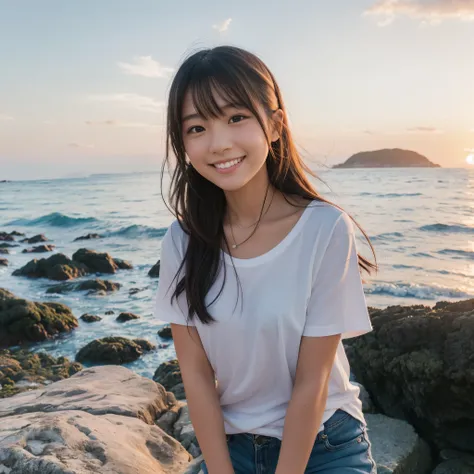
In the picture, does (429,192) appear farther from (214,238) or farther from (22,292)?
(214,238)

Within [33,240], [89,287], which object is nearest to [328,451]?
[89,287]

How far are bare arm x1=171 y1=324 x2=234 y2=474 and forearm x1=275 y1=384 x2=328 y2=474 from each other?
0.26 m

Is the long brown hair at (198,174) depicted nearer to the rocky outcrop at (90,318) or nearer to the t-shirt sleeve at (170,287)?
the t-shirt sleeve at (170,287)

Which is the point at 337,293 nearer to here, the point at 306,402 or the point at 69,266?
the point at 306,402

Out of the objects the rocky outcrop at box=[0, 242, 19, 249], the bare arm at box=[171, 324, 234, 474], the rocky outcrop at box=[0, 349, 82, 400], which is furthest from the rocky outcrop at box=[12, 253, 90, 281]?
the bare arm at box=[171, 324, 234, 474]

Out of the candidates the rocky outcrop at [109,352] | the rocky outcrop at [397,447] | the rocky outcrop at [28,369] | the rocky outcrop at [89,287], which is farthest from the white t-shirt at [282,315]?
the rocky outcrop at [89,287]

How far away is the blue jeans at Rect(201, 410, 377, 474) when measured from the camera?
2242 mm

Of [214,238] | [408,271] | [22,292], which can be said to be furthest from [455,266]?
[214,238]

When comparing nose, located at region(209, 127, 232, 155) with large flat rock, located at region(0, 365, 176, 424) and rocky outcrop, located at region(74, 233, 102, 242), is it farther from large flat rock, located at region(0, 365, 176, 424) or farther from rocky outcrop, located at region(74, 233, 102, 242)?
rocky outcrop, located at region(74, 233, 102, 242)

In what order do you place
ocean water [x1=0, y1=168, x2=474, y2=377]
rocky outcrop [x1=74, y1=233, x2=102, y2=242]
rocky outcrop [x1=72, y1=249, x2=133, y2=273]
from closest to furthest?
ocean water [x1=0, y1=168, x2=474, y2=377] → rocky outcrop [x1=72, y1=249, x2=133, y2=273] → rocky outcrop [x1=74, y1=233, x2=102, y2=242]

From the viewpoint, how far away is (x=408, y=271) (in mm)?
13797

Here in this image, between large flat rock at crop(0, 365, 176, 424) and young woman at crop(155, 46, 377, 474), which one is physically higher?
young woman at crop(155, 46, 377, 474)

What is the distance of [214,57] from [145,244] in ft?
68.5

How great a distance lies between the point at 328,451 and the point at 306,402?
25 centimetres
